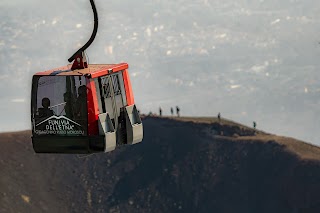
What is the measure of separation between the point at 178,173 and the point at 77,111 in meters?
116

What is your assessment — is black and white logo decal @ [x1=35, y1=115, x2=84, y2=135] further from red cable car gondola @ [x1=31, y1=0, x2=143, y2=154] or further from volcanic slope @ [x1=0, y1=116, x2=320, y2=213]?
volcanic slope @ [x1=0, y1=116, x2=320, y2=213]

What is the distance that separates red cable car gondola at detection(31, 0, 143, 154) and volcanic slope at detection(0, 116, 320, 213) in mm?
102903

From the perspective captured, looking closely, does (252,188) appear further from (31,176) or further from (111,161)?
(31,176)

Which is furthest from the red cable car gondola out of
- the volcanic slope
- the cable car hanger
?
the volcanic slope

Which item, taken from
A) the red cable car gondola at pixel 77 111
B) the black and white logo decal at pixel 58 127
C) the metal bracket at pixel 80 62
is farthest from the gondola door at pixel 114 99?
the black and white logo decal at pixel 58 127

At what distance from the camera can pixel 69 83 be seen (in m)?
22.0

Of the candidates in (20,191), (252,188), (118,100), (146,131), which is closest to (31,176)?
(20,191)

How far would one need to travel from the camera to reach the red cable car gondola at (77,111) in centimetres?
2161

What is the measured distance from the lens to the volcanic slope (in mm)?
128375

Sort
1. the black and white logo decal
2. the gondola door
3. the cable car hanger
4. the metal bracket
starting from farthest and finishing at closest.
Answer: the gondola door < the metal bracket < the black and white logo decal < the cable car hanger

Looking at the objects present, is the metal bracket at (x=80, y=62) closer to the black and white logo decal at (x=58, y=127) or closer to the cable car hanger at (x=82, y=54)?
the cable car hanger at (x=82, y=54)

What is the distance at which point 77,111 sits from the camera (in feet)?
71.9

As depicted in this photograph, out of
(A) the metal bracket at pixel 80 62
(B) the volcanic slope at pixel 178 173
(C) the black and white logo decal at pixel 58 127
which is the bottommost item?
(B) the volcanic slope at pixel 178 173

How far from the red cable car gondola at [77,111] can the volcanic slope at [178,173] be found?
338 feet
